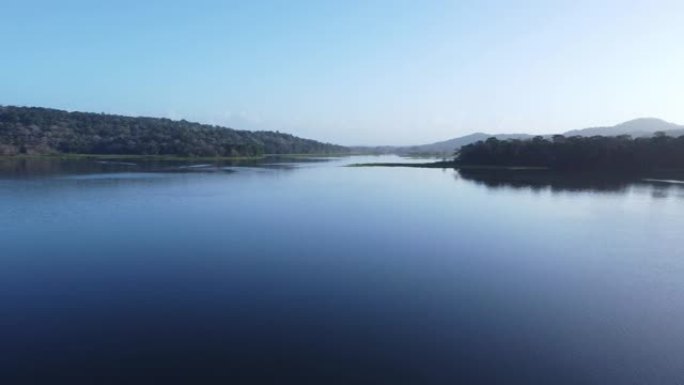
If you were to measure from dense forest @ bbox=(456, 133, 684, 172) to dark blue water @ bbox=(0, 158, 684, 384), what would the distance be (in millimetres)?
32602

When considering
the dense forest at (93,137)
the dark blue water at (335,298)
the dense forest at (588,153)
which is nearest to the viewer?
the dark blue water at (335,298)

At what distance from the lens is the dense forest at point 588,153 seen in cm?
4803

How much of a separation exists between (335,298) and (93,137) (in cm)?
8302

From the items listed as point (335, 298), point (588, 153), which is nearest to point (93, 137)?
point (588, 153)

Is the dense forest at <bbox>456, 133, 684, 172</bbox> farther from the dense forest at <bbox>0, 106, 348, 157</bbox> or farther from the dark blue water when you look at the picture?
the dense forest at <bbox>0, 106, 348, 157</bbox>

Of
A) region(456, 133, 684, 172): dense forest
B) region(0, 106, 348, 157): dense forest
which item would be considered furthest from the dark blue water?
region(0, 106, 348, 157): dense forest

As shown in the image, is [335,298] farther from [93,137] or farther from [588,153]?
[93,137]

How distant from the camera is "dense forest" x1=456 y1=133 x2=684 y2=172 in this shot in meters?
48.0

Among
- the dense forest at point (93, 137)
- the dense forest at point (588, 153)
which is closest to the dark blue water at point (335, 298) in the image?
the dense forest at point (588, 153)

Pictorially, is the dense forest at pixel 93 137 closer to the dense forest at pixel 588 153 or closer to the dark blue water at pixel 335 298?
the dense forest at pixel 588 153

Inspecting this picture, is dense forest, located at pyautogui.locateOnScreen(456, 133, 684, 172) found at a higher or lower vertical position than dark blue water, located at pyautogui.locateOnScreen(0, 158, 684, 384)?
higher

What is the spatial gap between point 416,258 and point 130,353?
8049 mm

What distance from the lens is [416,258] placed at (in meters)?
13.3

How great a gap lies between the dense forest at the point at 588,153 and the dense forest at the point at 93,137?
43664mm
